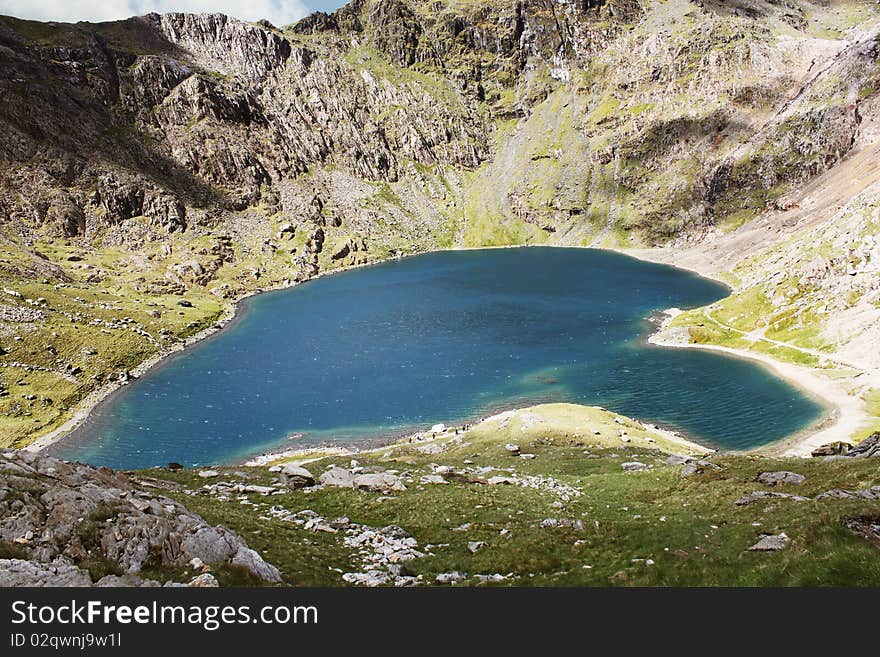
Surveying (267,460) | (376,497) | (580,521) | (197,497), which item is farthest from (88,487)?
(267,460)

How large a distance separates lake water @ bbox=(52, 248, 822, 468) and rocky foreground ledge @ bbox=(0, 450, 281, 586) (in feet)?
Answer: 193

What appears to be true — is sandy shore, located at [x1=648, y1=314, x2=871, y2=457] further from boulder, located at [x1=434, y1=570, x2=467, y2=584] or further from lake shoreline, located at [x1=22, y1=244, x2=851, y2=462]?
boulder, located at [x1=434, y1=570, x2=467, y2=584]

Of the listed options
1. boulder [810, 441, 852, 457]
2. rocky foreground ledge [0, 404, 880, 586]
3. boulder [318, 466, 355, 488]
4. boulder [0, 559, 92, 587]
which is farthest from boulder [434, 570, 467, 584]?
boulder [810, 441, 852, 457]

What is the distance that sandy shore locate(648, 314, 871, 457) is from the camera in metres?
61.6

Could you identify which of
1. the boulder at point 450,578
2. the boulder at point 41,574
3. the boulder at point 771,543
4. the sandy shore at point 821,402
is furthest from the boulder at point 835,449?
the boulder at point 41,574

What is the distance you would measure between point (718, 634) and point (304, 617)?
32.1 feet

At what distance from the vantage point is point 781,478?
31.6m

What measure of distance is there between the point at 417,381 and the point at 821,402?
6732 cm

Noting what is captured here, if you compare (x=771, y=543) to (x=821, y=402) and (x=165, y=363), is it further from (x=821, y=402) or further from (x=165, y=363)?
(x=165, y=363)

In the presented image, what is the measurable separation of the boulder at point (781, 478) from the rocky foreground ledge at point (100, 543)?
99.4ft

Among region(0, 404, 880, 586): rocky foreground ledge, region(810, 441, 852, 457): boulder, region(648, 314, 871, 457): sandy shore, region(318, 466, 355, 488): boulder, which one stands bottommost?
region(0, 404, 880, 586): rocky foreground ledge

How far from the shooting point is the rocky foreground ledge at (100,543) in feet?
49.2

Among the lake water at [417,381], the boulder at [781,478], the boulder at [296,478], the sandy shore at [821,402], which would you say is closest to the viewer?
the boulder at [781,478]

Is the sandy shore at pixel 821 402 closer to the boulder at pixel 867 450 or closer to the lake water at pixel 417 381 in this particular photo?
the lake water at pixel 417 381
